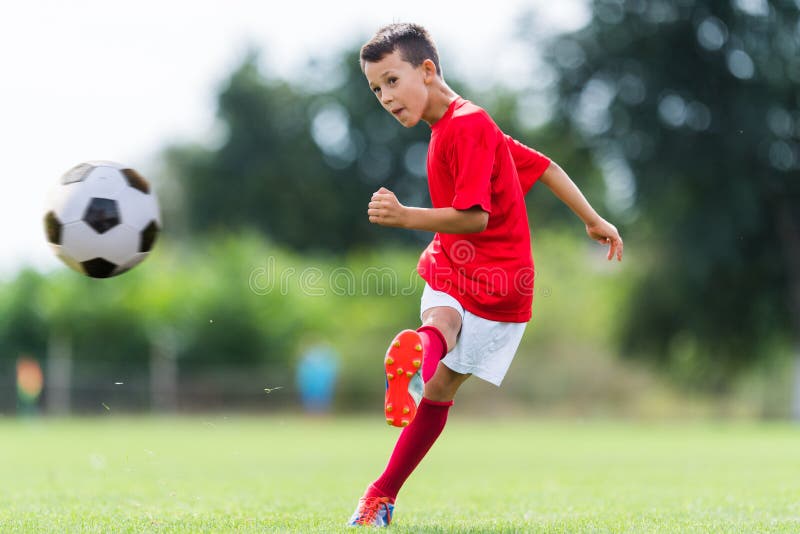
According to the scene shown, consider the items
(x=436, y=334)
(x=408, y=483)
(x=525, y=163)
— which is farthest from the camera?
(x=408, y=483)

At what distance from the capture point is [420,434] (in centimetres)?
402

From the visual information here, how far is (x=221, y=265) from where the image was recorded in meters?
22.0

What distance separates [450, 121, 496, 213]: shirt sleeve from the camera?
11.9 ft

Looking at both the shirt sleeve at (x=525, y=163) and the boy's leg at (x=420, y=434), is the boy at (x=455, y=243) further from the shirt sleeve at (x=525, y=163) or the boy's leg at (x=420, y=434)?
the shirt sleeve at (x=525, y=163)

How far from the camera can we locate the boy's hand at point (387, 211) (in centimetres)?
352

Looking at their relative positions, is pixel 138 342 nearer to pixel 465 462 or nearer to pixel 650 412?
pixel 650 412

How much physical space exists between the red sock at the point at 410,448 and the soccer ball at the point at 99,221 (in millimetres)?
1624

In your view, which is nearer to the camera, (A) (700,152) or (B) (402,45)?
(B) (402,45)

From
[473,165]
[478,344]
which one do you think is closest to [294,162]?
[478,344]

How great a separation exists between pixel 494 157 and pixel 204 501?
2.43m

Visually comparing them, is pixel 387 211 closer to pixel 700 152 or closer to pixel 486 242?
pixel 486 242

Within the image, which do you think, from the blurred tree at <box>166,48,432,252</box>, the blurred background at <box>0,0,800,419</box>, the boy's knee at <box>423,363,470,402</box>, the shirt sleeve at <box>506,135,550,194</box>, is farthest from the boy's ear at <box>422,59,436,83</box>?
the blurred tree at <box>166,48,432,252</box>

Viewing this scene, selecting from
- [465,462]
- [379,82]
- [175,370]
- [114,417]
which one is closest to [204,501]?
[379,82]

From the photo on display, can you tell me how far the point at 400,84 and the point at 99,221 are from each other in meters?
1.67
